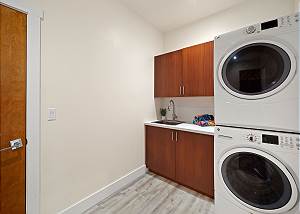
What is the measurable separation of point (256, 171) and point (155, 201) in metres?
1.22

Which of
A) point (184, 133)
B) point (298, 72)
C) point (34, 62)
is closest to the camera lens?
point (298, 72)

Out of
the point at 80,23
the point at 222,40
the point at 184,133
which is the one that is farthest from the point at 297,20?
the point at 80,23

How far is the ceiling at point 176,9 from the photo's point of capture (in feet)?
6.77

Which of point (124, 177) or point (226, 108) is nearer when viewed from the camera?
point (226, 108)

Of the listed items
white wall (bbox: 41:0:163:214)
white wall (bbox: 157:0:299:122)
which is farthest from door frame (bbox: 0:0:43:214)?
white wall (bbox: 157:0:299:122)

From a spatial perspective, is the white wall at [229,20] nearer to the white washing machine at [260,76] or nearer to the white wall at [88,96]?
the white wall at [88,96]

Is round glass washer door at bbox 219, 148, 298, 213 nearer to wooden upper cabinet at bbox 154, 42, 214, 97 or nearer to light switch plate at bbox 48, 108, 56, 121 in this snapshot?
wooden upper cabinet at bbox 154, 42, 214, 97

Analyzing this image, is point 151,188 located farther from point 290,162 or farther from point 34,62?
point 34,62

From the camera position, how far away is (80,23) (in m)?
1.60

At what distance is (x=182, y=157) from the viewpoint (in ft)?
6.77

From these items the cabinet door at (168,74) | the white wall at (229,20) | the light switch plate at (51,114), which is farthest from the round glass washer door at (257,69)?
the light switch plate at (51,114)

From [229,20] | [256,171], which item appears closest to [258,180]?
[256,171]

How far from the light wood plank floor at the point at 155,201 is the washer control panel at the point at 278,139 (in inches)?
41.5

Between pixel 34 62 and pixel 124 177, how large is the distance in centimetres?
179
